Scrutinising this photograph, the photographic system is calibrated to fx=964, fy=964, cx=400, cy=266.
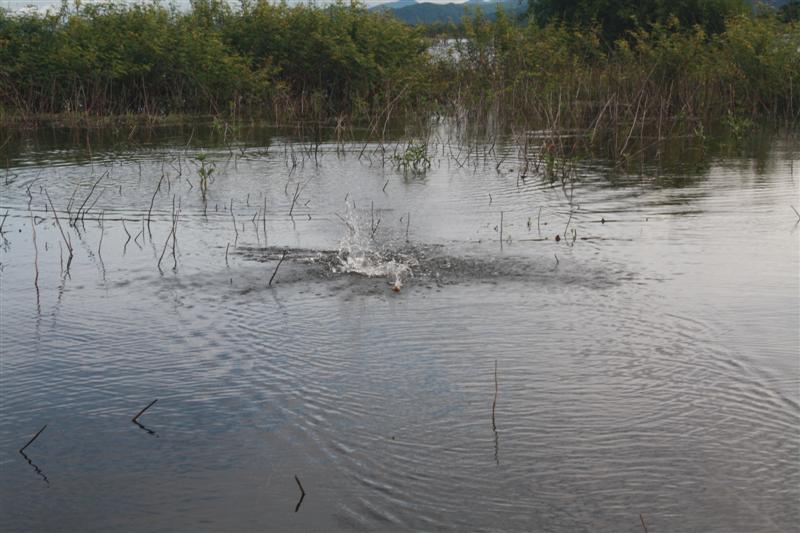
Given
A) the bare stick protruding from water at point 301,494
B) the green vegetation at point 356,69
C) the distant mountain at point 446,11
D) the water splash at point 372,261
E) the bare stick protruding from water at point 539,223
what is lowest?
the bare stick protruding from water at point 301,494

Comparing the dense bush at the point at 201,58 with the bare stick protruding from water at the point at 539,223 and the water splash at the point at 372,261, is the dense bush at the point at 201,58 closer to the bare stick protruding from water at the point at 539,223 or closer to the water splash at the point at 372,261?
the bare stick protruding from water at the point at 539,223

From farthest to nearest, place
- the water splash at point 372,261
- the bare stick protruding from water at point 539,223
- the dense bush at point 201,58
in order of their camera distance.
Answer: the dense bush at point 201,58 → the bare stick protruding from water at point 539,223 → the water splash at point 372,261

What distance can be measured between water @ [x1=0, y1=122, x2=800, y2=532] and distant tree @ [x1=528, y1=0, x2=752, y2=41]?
25.0m

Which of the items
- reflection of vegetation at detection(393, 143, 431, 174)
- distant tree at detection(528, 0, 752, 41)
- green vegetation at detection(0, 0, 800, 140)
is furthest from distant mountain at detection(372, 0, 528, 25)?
reflection of vegetation at detection(393, 143, 431, 174)

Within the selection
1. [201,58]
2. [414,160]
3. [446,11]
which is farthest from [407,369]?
[446,11]

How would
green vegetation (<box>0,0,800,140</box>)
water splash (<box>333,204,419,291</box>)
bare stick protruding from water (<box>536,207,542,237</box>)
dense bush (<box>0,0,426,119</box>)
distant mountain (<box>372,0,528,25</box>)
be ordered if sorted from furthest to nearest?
distant mountain (<box>372,0,528,25</box>), dense bush (<box>0,0,426,119</box>), green vegetation (<box>0,0,800,140</box>), bare stick protruding from water (<box>536,207,542,237</box>), water splash (<box>333,204,419,291</box>)

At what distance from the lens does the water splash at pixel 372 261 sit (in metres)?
7.77

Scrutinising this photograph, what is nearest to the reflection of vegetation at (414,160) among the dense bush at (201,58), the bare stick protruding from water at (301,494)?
the dense bush at (201,58)

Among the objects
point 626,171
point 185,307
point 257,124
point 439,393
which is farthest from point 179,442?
point 257,124

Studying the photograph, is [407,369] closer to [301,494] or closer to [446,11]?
[301,494]

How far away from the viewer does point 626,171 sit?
1359 centimetres

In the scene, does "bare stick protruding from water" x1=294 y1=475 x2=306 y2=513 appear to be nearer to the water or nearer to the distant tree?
the water

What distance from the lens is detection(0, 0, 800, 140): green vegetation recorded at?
2044 centimetres

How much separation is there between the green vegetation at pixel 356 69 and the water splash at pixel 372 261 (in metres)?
10.1
